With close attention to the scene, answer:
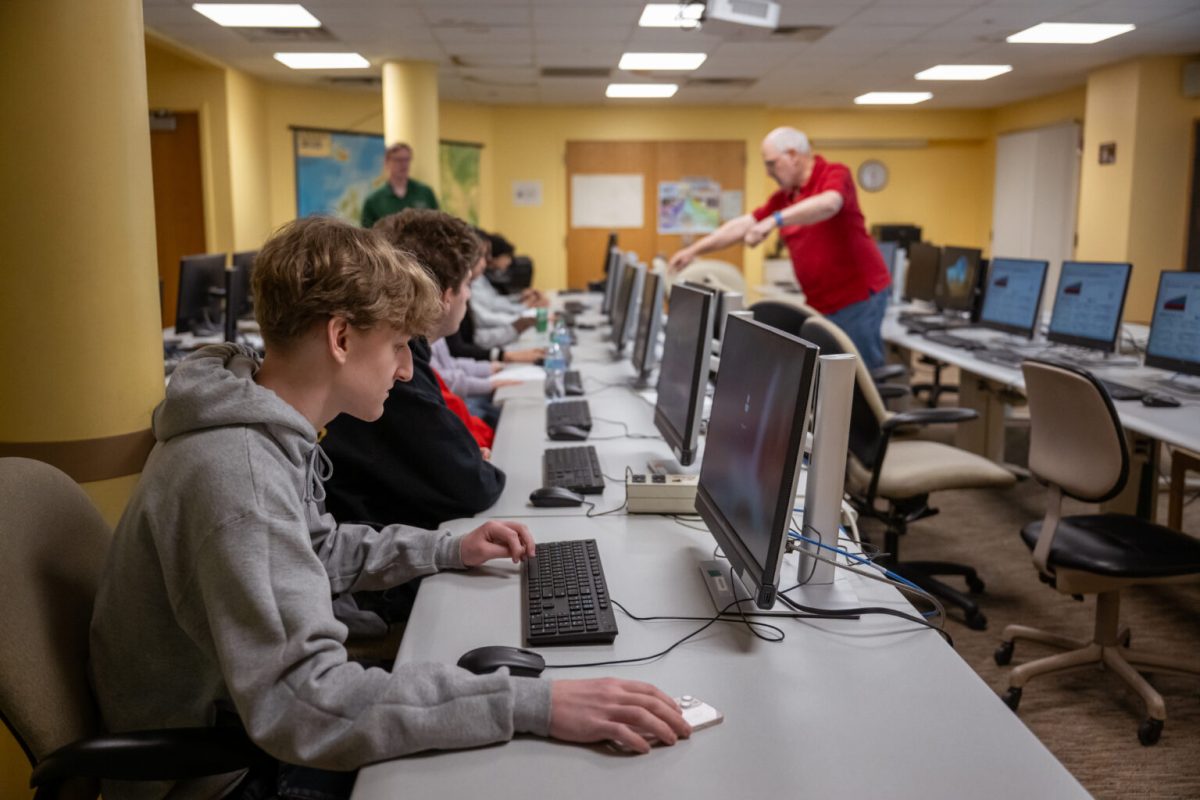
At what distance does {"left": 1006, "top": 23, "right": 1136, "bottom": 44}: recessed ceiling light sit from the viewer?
707cm

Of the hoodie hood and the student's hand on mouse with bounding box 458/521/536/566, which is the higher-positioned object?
the hoodie hood

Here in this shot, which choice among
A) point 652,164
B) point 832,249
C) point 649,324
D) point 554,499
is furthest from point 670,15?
point 554,499

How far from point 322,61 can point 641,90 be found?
3.43 metres

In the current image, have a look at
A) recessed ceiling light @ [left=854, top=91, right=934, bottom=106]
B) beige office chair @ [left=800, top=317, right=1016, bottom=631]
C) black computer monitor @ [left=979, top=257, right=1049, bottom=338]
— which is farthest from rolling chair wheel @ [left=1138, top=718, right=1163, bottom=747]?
recessed ceiling light @ [left=854, top=91, right=934, bottom=106]

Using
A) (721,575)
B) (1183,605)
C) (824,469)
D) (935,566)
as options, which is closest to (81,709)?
(721,575)

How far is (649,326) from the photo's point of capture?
353 centimetres

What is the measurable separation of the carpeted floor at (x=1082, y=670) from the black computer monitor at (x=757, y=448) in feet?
4.42

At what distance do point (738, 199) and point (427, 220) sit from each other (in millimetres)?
9651

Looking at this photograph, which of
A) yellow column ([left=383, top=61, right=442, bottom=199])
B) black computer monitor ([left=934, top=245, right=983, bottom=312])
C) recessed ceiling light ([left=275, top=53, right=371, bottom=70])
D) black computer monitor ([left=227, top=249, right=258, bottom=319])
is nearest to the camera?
black computer monitor ([left=227, top=249, right=258, bottom=319])

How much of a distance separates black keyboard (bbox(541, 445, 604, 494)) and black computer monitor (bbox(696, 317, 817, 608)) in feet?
1.57

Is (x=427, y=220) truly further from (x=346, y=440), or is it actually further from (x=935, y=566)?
(x=935, y=566)

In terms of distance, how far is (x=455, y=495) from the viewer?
81.4 inches

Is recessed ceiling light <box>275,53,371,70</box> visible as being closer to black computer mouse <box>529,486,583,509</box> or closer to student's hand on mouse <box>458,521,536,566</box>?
black computer mouse <box>529,486,583,509</box>

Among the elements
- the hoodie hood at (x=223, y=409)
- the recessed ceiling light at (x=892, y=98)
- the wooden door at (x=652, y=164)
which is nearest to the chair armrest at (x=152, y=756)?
the hoodie hood at (x=223, y=409)
